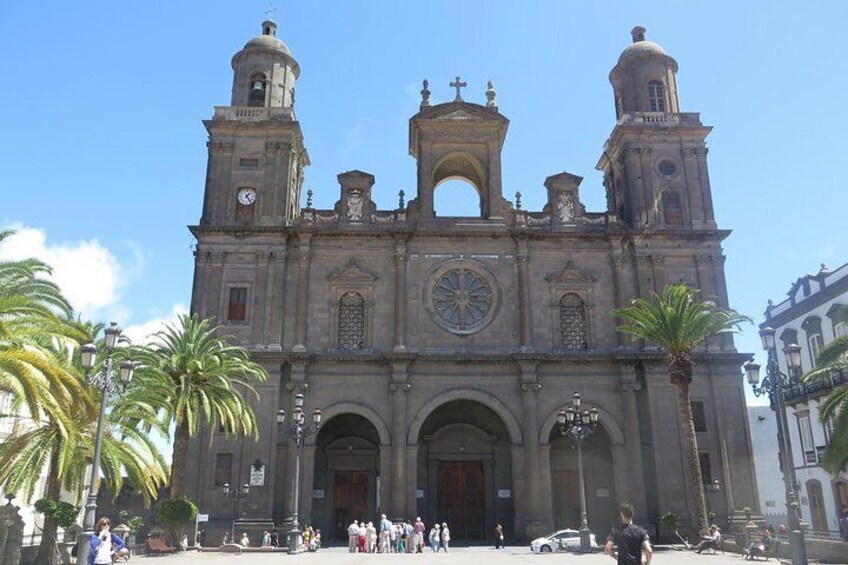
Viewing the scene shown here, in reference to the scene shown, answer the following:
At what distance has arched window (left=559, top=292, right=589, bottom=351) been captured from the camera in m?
38.3

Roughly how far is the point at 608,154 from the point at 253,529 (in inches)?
1193

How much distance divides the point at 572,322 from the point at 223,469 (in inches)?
778

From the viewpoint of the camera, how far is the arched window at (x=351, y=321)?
3803cm

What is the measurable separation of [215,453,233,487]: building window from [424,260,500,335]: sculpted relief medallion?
41.9ft

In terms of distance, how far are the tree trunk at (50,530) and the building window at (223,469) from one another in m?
11.4

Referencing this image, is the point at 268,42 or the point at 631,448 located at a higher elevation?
the point at 268,42

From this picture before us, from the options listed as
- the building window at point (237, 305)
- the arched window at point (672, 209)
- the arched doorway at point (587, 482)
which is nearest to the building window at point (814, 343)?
the arched window at point (672, 209)

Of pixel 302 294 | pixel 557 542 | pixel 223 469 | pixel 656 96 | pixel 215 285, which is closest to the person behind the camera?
pixel 557 542

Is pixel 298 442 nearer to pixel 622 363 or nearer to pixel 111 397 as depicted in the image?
pixel 111 397

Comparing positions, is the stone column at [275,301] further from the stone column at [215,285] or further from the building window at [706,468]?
the building window at [706,468]

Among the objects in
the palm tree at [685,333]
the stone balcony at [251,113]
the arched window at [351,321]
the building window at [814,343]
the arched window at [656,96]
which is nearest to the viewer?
the palm tree at [685,333]

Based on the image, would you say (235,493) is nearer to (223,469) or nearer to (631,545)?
(223,469)

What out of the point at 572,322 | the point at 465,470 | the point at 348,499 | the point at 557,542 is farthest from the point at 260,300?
the point at 557,542

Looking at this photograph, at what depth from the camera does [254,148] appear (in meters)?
41.1
